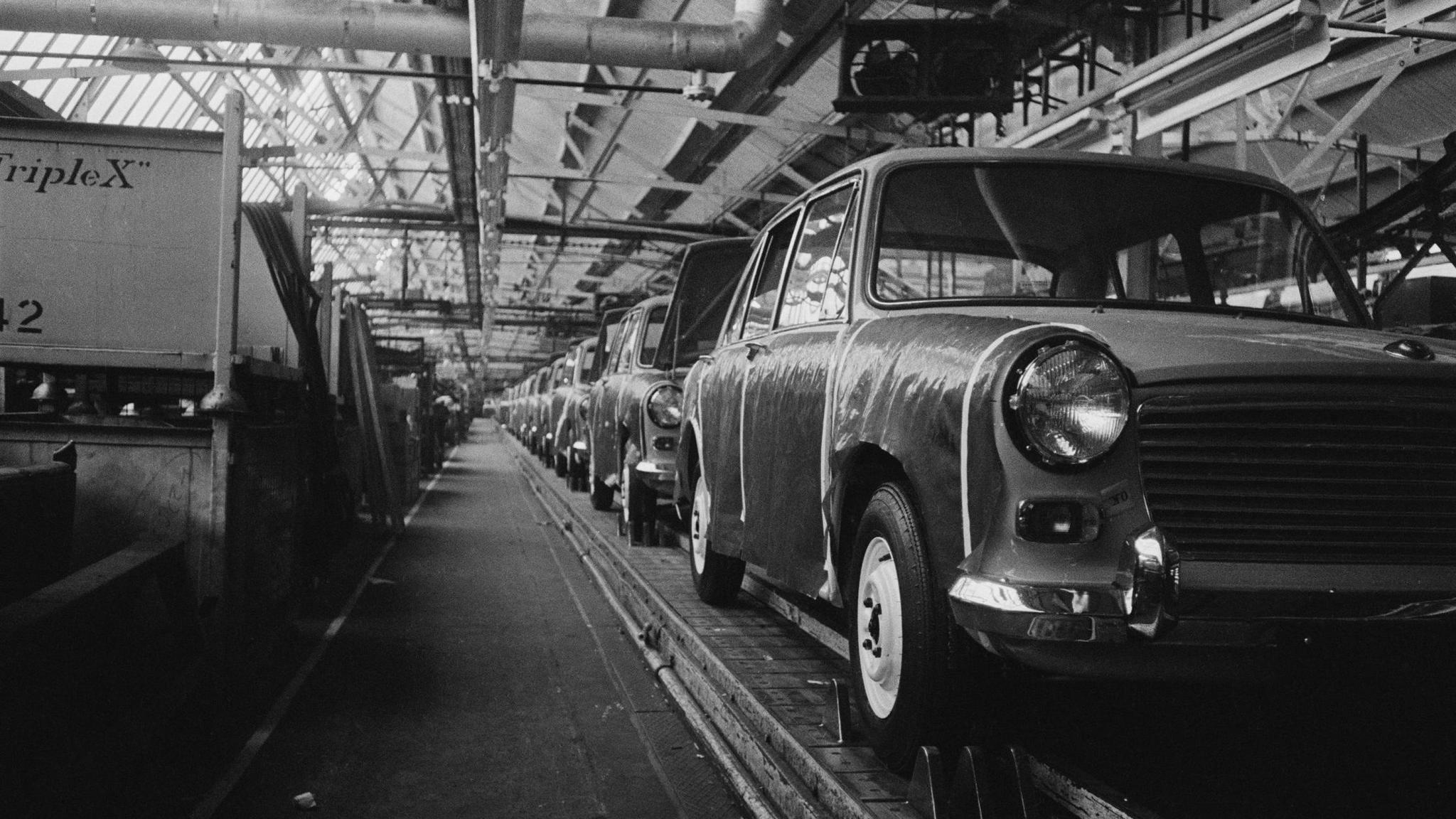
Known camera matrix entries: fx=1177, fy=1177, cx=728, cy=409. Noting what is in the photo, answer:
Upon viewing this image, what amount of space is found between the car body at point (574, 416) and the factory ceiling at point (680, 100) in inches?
89.6

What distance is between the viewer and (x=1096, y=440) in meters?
2.62

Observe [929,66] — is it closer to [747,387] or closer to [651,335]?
[651,335]

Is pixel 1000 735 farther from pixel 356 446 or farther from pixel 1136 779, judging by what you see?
pixel 356 446

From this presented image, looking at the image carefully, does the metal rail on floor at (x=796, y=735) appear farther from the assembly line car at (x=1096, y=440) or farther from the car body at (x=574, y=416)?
the car body at (x=574, y=416)

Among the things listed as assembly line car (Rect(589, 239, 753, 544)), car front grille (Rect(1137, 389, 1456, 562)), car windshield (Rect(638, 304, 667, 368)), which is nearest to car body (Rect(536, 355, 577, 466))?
car windshield (Rect(638, 304, 667, 368))

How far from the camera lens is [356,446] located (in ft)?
35.1

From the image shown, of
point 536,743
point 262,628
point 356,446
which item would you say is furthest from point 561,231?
point 536,743

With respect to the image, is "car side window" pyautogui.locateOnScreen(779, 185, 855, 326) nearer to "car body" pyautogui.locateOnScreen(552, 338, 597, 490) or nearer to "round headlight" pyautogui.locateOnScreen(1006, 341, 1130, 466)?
"round headlight" pyautogui.locateOnScreen(1006, 341, 1130, 466)

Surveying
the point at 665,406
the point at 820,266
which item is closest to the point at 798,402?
the point at 820,266

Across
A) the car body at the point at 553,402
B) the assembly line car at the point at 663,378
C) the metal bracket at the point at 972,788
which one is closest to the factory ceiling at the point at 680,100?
the assembly line car at the point at 663,378

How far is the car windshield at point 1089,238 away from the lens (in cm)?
393

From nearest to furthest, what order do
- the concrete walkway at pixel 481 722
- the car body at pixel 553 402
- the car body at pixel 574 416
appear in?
1. the concrete walkway at pixel 481 722
2. the car body at pixel 574 416
3. the car body at pixel 553 402

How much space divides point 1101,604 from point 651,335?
792 centimetres

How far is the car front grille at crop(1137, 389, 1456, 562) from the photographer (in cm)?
261
